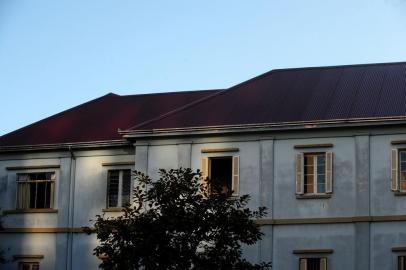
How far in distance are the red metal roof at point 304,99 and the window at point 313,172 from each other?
1399 millimetres

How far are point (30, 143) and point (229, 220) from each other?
17.0 meters

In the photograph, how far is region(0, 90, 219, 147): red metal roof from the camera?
Answer: 47156 mm

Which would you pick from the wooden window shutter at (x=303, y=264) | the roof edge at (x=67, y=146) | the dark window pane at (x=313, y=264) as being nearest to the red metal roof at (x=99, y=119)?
the roof edge at (x=67, y=146)

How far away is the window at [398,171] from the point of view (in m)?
40.2

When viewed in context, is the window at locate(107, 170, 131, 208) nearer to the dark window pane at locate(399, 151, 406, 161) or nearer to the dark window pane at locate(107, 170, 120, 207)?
the dark window pane at locate(107, 170, 120, 207)

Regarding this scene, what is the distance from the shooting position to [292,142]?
4191cm

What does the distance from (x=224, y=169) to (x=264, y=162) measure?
5.47 ft

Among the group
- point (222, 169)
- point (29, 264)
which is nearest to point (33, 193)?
point (29, 264)

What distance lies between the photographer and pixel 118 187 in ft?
148

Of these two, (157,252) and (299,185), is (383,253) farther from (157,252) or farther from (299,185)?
(157,252)

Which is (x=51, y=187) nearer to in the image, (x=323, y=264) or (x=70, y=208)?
(x=70, y=208)

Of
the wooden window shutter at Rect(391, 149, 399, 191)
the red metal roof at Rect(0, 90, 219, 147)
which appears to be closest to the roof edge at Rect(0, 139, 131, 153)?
the red metal roof at Rect(0, 90, 219, 147)

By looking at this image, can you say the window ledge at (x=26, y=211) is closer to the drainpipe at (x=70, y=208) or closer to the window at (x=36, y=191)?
the window at (x=36, y=191)

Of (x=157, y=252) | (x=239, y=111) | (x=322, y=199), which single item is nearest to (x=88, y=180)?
(x=239, y=111)
